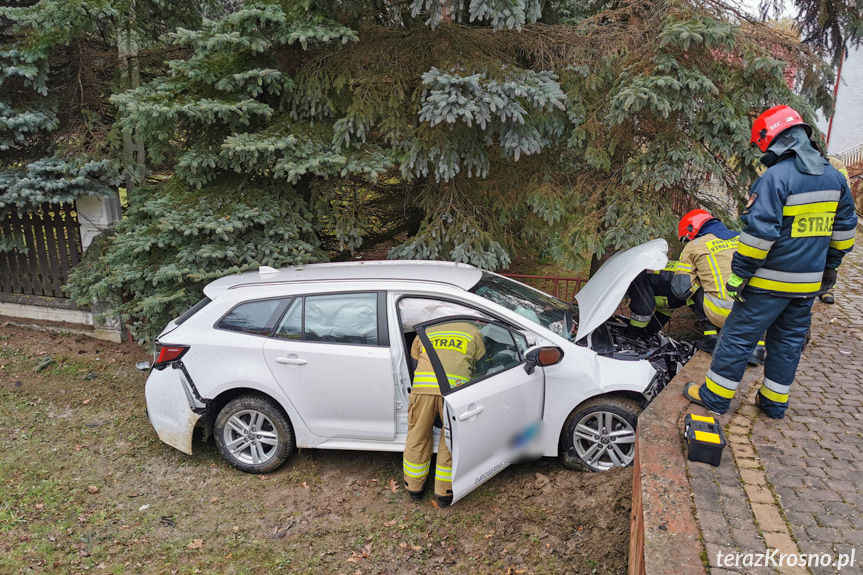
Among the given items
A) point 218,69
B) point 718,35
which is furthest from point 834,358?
point 218,69

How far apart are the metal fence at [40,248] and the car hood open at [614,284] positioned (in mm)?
6839

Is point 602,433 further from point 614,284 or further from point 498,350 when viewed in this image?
point 614,284

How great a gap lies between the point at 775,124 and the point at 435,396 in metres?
2.89

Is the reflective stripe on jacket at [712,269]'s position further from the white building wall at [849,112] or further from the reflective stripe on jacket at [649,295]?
the white building wall at [849,112]

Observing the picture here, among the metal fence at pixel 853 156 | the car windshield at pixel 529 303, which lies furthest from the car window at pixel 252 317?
the metal fence at pixel 853 156

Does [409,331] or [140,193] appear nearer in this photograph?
[409,331]

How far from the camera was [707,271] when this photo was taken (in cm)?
504

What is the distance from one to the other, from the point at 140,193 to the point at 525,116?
4.52 m


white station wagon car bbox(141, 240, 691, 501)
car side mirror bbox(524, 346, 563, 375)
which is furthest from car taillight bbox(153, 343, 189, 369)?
car side mirror bbox(524, 346, 563, 375)

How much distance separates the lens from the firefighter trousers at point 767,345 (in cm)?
387

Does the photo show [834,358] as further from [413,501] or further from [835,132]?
[835,132]

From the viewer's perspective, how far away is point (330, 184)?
20.3ft

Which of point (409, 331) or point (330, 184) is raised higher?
point (330, 184)

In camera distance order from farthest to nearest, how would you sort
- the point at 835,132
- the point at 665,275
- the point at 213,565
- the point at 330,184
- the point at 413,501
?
1. the point at 835,132
2. the point at 330,184
3. the point at 665,275
4. the point at 413,501
5. the point at 213,565
